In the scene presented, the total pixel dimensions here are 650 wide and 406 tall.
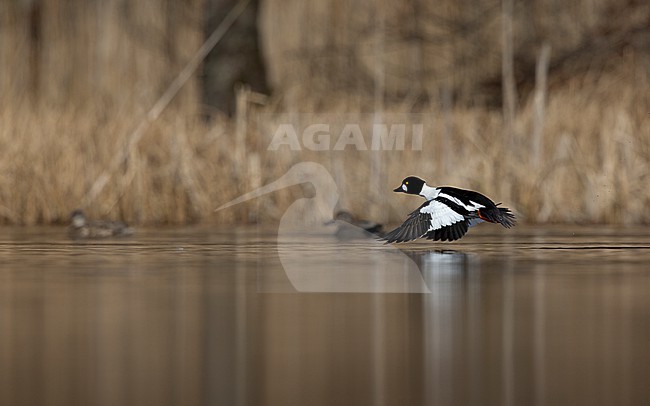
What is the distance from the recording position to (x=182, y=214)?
36.4 ft

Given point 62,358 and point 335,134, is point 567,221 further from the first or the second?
point 62,358

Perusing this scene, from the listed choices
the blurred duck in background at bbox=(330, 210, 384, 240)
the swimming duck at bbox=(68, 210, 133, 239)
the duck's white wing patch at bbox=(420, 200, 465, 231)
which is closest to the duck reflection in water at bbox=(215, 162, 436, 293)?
the blurred duck in background at bbox=(330, 210, 384, 240)

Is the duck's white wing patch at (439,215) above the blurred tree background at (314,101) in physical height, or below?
below

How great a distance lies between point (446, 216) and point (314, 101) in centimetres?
565

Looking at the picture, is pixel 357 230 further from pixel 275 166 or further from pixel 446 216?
pixel 275 166

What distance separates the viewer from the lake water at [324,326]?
323 centimetres

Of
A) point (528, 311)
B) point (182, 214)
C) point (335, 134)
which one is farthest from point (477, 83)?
point (528, 311)

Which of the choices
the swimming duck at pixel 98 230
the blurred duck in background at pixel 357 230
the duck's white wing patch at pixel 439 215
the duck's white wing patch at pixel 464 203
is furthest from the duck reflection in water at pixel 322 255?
the swimming duck at pixel 98 230

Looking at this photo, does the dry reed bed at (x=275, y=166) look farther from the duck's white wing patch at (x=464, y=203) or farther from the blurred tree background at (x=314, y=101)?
the duck's white wing patch at (x=464, y=203)

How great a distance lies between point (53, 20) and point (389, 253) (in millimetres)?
8661

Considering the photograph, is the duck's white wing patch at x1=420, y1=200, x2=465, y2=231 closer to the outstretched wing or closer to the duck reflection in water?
the outstretched wing

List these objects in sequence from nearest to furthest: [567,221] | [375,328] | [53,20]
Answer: [375,328]
[567,221]
[53,20]

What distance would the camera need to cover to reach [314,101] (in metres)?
13.1

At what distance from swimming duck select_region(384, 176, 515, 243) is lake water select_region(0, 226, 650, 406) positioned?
0.16 meters
